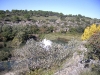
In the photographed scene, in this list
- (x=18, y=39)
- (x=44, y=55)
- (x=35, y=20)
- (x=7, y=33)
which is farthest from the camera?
(x=35, y=20)

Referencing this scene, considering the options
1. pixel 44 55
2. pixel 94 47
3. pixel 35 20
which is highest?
pixel 94 47

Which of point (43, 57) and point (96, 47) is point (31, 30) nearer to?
point (43, 57)

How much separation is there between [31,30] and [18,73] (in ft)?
153

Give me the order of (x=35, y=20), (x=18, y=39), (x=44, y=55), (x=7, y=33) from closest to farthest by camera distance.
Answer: (x=44, y=55) < (x=18, y=39) < (x=7, y=33) < (x=35, y=20)

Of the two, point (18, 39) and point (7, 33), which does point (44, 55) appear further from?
point (7, 33)

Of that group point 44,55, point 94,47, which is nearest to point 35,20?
point 44,55

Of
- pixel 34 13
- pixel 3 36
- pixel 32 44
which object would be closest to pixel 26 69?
pixel 32 44

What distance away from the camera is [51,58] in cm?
1460

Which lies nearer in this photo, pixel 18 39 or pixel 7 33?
pixel 18 39

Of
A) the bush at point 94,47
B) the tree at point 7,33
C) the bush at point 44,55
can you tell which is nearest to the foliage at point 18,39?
the tree at point 7,33

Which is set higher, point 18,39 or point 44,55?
point 44,55

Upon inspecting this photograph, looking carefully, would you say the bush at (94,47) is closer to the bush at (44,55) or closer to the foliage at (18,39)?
the bush at (44,55)

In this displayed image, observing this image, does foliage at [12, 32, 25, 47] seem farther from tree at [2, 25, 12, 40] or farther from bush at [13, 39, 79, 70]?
bush at [13, 39, 79, 70]

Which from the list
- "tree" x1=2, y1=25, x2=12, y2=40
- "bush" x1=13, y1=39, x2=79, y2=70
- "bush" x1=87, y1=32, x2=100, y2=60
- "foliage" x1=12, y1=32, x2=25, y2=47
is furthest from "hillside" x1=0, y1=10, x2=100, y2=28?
"bush" x1=87, y1=32, x2=100, y2=60
